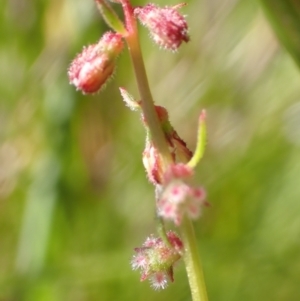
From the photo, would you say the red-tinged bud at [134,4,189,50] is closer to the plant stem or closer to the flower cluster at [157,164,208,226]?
the plant stem

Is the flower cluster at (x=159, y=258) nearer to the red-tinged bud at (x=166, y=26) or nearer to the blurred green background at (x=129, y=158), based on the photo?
the red-tinged bud at (x=166, y=26)

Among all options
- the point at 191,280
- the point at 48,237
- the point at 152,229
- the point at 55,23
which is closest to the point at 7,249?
the point at 48,237

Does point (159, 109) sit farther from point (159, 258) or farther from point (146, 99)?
point (159, 258)

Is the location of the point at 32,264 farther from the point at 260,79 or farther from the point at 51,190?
the point at 260,79

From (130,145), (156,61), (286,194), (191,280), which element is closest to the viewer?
(191,280)

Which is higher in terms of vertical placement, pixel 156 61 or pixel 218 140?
pixel 156 61

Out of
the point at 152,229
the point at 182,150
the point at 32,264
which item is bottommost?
the point at 182,150

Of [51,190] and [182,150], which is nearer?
[182,150]
